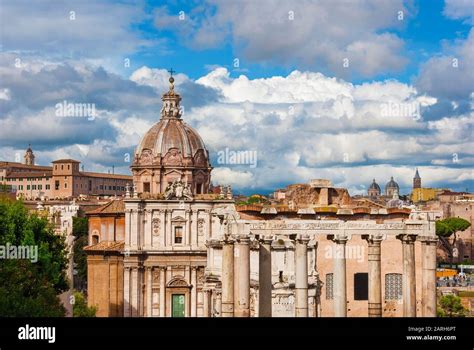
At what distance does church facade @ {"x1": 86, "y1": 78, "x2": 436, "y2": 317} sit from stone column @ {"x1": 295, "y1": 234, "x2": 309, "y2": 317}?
36 millimetres

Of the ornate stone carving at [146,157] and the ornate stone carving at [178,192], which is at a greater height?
the ornate stone carving at [146,157]

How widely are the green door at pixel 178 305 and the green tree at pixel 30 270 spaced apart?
14.1m

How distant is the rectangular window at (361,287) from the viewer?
48156 millimetres

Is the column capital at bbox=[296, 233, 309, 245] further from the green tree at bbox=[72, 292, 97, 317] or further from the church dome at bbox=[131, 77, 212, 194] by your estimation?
the church dome at bbox=[131, 77, 212, 194]

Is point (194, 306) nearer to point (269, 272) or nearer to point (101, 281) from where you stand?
point (101, 281)

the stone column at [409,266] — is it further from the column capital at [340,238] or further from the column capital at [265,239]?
the column capital at [265,239]

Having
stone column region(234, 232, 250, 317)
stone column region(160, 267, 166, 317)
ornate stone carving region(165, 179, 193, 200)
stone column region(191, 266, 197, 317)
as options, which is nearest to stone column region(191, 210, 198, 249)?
ornate stone carving region(165, 179, 193, 200)

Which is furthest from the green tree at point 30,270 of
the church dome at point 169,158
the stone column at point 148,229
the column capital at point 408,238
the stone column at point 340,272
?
the church dome at point 169,158

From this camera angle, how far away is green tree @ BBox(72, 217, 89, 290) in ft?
255

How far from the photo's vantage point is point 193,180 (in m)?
71.5

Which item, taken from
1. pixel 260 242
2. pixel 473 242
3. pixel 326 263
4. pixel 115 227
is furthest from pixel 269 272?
pixel 473 242

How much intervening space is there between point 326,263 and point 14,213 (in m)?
15.1

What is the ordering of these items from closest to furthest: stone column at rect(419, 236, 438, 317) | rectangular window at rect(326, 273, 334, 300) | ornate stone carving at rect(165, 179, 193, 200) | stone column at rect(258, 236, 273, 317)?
stone column at rect(419, 236, 438, 317), stone column at rect(258, 236, 273, 317), rectangular window at rect(326, 273, 334, 300), ornate stone carving at rect(165, 179, 193, 200)

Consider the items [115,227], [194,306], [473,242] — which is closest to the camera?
[194,306]
